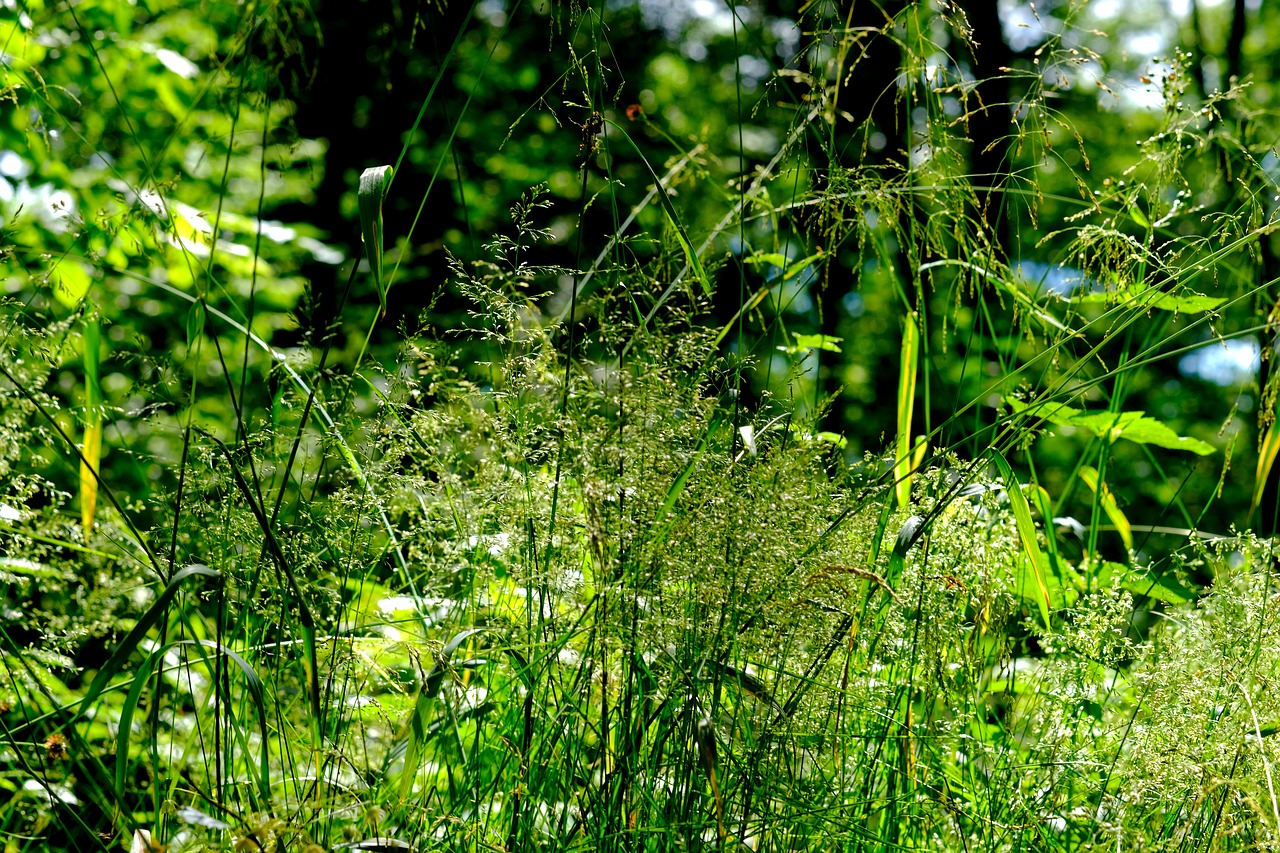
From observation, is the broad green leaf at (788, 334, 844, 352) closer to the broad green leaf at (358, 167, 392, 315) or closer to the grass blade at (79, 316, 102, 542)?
the broad green leaf at (358, 167, 392, 315)

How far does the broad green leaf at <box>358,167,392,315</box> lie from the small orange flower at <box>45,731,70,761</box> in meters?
0.65

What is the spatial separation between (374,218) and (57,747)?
2.56 feet

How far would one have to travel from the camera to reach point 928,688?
134 centimetres

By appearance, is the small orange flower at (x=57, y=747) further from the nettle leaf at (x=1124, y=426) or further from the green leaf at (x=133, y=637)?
the nettle leaf at (x=1124, y=426)

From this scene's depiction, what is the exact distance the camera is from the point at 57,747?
1305 millimetres

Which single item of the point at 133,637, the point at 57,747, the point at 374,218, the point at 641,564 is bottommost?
the point at 57,747

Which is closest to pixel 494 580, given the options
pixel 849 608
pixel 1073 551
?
pixel 849 608

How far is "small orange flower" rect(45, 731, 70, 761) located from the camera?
123 cm

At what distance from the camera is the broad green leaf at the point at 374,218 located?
1.14 metres

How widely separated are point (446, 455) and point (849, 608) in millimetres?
568

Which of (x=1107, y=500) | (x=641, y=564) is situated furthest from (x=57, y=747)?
(x=1107, y=500)

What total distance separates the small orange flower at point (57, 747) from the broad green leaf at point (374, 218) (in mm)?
645

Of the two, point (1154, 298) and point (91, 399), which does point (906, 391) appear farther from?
point (91, 399)

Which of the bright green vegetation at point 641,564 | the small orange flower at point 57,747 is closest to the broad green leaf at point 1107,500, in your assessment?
the bright green vegetation at point 641,564
